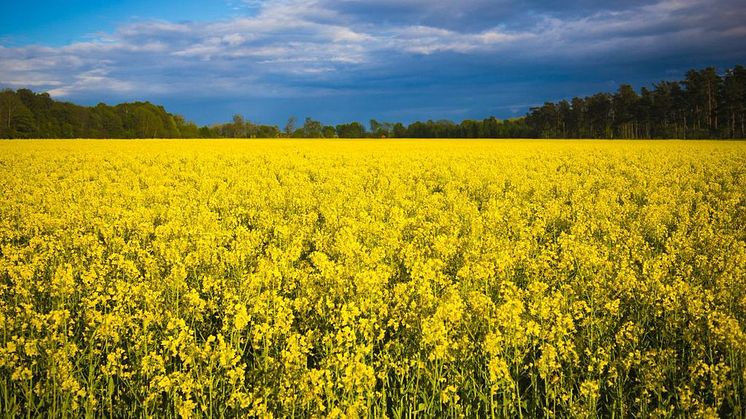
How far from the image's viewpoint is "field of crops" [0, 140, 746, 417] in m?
3.92

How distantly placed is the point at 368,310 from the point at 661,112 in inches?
3751

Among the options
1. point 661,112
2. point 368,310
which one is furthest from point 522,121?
point 368,310

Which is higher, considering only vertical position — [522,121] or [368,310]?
[522,121]

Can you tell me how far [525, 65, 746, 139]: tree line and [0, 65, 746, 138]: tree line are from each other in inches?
5.6

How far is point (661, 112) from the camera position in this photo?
8569 cm

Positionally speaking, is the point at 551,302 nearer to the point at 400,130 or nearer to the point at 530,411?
the point at 530,411

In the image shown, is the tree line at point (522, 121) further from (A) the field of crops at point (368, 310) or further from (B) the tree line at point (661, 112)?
(A) the field of crops at point (368, 310)

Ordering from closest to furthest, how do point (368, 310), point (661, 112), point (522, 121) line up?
point (368, 310)
point (661, 112)
point (522, 121)

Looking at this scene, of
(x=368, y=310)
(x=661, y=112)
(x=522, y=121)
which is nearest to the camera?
(x=368, y=310)

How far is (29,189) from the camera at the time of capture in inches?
535

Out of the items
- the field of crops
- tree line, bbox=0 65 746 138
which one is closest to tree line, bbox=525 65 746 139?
tree line, bbox=0 65 746 138

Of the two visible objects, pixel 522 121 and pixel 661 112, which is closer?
pixel 661 112

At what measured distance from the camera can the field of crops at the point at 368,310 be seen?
12.9 ft

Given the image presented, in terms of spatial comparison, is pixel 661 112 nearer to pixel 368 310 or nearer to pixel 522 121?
pixel 522 121
